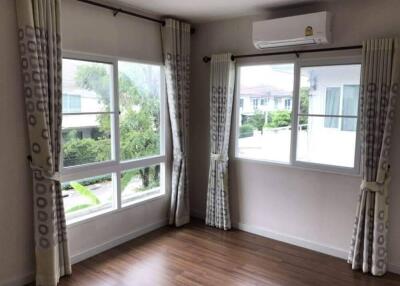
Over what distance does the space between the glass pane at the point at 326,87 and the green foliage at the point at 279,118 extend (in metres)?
0.18

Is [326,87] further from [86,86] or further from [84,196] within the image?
[84,196]

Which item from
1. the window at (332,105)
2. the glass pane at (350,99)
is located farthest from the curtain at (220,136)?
the glass pane at (350,99)

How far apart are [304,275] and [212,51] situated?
8.85 ft

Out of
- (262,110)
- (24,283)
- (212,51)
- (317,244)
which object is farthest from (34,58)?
(317,244)

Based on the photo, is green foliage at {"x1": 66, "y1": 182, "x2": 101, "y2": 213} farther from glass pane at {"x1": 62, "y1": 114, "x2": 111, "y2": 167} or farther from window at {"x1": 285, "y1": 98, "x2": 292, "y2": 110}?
window at {"x1": 285, "y1": 98, "x2": 292, "y2": 110}

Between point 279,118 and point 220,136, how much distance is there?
736mm

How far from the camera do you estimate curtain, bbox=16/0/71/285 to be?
8.24ft

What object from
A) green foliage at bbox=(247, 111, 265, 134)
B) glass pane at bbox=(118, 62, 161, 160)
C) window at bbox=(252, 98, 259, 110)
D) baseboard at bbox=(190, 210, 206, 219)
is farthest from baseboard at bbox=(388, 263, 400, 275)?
glass pane at bbox=(118, 62, 161, 160)

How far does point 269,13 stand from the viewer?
11.6ft

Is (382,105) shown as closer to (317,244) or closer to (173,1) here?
(317,244)

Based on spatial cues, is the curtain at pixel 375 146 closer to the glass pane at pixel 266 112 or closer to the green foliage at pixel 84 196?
the glass pane at pixel 266 112

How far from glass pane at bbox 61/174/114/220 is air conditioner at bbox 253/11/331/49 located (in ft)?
7.17

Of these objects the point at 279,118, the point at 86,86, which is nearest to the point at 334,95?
the point at 279,118

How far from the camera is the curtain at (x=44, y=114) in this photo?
251 cm
